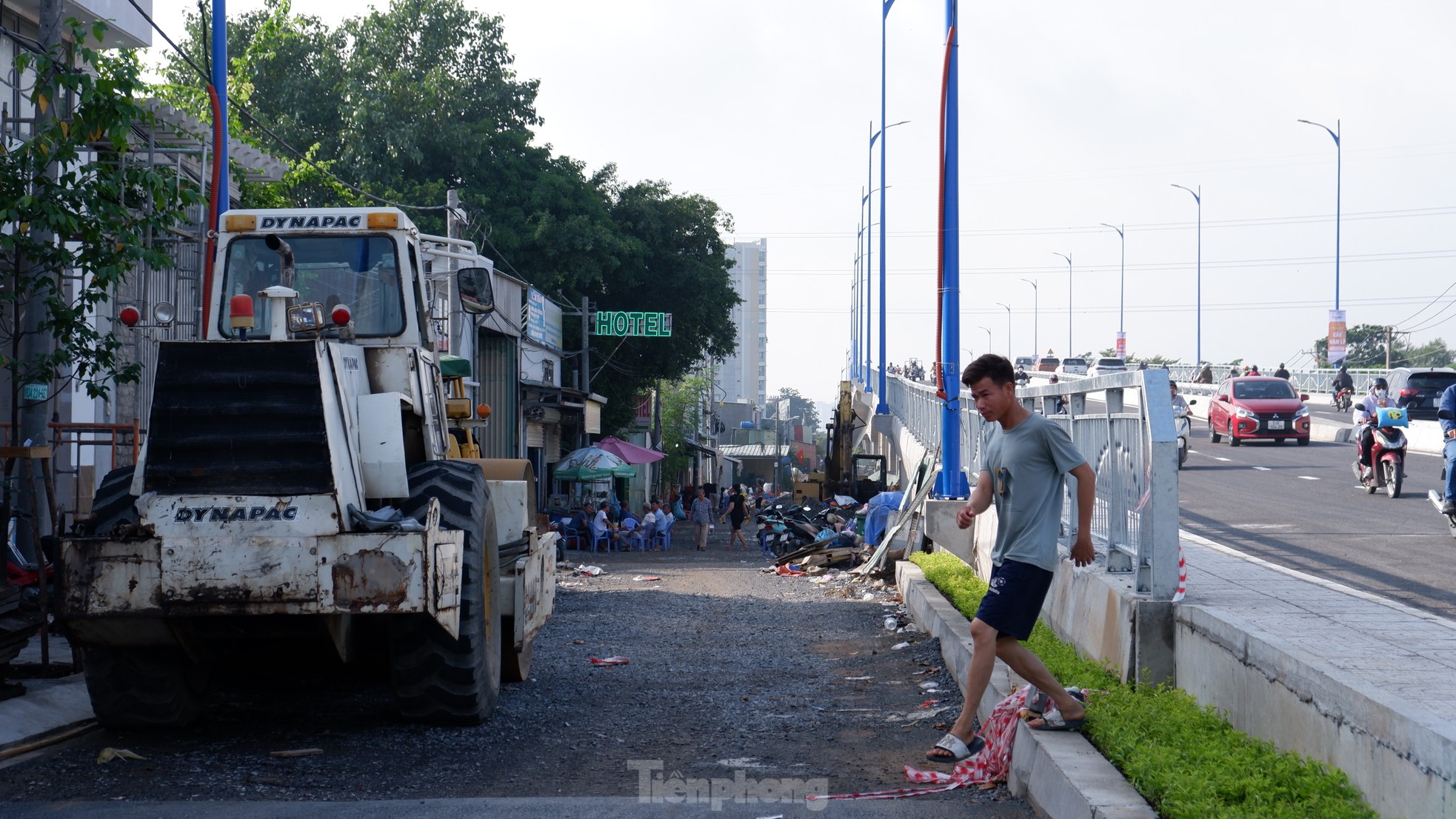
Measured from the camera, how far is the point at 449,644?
6.89 meters

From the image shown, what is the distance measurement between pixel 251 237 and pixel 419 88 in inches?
1262

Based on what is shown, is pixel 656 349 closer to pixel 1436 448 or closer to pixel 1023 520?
pixel 1436 448

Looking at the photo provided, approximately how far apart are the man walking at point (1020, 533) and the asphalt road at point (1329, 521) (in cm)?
422

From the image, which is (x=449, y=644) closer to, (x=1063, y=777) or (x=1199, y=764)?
(x=1063, y=777)

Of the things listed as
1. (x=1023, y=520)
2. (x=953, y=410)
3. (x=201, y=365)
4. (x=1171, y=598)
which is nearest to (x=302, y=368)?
(x=201, y=365)

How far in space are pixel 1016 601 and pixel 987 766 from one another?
0.85 metres

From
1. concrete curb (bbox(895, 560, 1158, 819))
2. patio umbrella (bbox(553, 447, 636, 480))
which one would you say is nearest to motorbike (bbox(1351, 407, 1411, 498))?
concrete curb (bbox(895, 560, 1158, 819))

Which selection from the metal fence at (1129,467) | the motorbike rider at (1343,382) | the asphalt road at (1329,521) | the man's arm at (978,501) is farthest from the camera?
the motorbike rider at (1343,382)

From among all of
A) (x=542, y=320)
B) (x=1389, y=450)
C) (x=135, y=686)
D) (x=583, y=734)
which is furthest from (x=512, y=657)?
(x=542, y=320)

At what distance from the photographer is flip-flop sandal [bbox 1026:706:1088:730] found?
18.9ft

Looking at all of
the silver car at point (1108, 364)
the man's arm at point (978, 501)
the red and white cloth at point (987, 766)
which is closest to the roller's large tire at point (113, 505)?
the red and white cloth at point (987, 766)

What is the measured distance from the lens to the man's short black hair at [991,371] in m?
5.98

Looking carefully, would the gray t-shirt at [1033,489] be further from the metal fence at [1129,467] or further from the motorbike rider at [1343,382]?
the motorbike rider at [1343,382]

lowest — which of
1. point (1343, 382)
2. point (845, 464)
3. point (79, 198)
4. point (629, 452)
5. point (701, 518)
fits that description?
point (701, 518)
